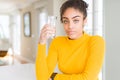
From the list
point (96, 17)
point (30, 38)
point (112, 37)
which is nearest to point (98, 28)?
point (96, 17)

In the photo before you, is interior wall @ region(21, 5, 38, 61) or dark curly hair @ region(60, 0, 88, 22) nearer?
dark curly hair @ region(60, 0, 88, 22)

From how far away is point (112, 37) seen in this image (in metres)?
2.25

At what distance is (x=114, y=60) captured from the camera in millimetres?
2223

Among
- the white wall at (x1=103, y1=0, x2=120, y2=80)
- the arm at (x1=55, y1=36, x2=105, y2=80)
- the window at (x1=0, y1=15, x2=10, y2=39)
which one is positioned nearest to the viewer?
the arm at (x1=55, y1=36, x2=105, y2=80)

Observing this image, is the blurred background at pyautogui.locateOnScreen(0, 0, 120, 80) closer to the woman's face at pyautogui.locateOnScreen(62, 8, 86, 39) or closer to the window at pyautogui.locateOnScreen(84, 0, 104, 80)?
the window at pyautogui.locateOnScreen(84, 0, 104, 80)

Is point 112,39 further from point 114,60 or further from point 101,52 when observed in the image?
point 101,52

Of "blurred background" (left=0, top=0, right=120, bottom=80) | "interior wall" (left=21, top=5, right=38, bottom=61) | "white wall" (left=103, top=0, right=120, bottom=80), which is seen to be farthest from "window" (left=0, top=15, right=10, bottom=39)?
"white wall" (left=103, top=0, right=120, bottom=80)

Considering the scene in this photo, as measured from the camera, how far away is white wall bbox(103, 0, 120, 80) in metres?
2.15

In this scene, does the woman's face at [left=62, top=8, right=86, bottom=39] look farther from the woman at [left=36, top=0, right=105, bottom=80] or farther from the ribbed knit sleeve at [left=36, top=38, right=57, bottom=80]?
the ribbed knit sleeve at [left=36, top=38, right=57, bottom=80]

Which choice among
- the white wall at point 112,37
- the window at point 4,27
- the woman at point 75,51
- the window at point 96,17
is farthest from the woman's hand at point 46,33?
the window at point 4,27

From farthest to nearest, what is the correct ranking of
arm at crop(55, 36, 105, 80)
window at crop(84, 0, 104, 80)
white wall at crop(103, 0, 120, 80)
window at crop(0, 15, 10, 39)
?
window at crop(0, 15, 10, 39) → window at crop(84, 0, 104, 80) → white wall at crop(103, 0, 120, 80) → arm at crop(55, 36, 105, 80)

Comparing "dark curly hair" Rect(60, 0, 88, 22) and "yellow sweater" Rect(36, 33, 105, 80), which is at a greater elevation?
"dark curly hair" Rect(60, 0, 88, 22)

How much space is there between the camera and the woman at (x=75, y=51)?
0.63m

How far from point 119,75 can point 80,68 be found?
1.63 m
